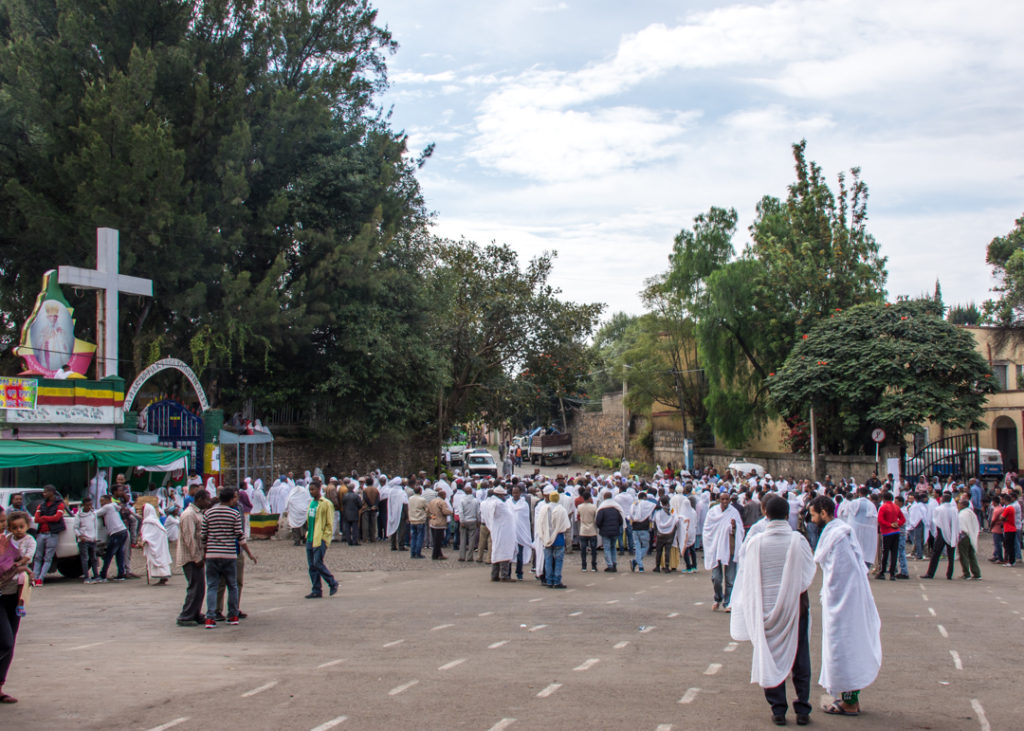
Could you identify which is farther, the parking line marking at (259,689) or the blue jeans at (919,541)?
the blue jeans at (919,541)

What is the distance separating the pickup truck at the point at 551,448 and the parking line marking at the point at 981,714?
52357mm

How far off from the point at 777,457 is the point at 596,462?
→ 21.3 m

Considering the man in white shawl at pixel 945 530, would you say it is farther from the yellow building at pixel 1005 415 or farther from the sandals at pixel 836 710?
the yellow building at pixel 1005 415

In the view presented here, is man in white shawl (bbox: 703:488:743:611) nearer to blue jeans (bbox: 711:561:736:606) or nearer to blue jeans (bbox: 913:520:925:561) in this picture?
blue jeans (bbox: 711:561:736:606)

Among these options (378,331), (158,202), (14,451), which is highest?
(158,202)

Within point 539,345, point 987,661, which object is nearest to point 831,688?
point 987,661

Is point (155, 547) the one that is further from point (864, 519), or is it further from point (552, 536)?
point (864, 519)

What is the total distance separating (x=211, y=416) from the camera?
26.0 meters

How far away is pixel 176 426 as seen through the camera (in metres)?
25.1

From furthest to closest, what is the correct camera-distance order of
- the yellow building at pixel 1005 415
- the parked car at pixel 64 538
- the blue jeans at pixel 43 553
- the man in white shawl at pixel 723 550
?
1. the yellow building at pixel 1005 415
2. the parked car at pixel 64 538
3. the blue jeans at pixel 43 553
4. the man in white shawl at pixel 723 550

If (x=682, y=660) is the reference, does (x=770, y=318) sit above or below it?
above

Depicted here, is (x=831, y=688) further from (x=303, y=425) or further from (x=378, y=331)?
(x=303, y=425)

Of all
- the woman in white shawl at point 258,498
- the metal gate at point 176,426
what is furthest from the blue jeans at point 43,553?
the metal gate at point 176,426

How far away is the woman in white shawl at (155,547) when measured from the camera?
49.9 ft
